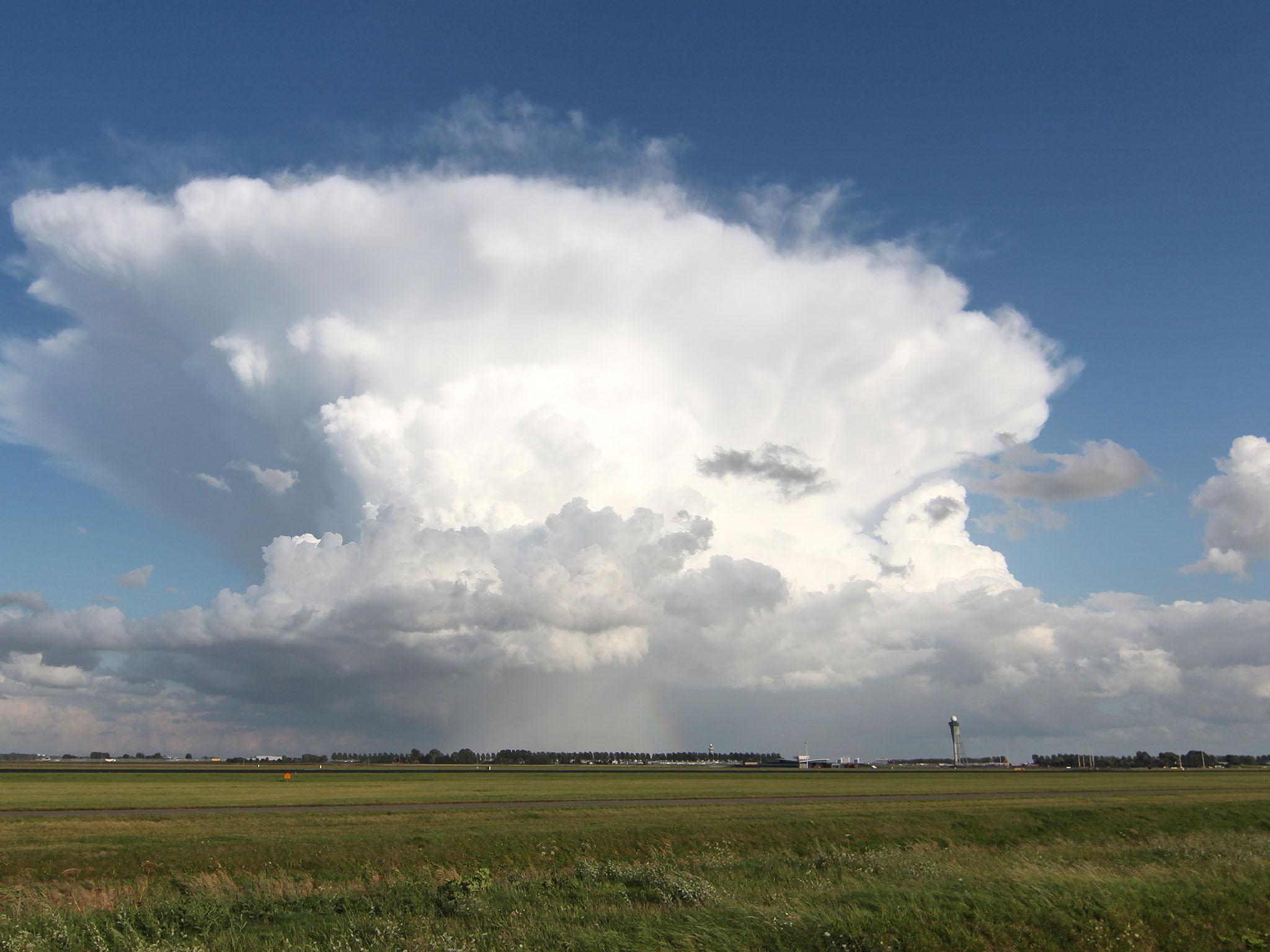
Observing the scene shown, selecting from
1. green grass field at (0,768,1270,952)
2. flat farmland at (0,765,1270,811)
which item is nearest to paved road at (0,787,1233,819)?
flat farmland at (0,765,1270,811)

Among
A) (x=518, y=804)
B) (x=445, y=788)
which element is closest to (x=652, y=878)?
(x=518, y=804)

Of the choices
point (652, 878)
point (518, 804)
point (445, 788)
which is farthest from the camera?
point (445, 788)

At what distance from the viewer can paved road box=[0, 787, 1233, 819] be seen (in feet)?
213

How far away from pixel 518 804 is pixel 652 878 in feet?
154

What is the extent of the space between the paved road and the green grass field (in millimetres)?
2705

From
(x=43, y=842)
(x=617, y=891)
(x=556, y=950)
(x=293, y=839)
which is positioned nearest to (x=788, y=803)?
(x=293, y=839)

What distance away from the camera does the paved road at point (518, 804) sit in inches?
2559

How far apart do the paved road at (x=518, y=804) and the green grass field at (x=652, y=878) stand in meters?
2.70

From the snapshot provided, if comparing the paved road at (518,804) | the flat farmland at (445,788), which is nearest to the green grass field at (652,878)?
the paved road at (518,804)

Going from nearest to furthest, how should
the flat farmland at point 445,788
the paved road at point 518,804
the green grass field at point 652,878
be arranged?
the green grass field at point 652,878, the paved road at point 518,804, the flat farmland at point 445,788

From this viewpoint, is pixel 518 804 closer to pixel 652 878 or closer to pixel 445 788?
pixel 445 788

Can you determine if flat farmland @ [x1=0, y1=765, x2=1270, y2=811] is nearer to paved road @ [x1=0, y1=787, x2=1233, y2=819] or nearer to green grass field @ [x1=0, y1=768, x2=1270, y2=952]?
paved road @ [x1=0, y1=787, x2=1233, y2=819]

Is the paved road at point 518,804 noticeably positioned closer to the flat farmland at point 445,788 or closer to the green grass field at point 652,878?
the flat farmland at point 445,788

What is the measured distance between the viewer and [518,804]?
76.1 metres
